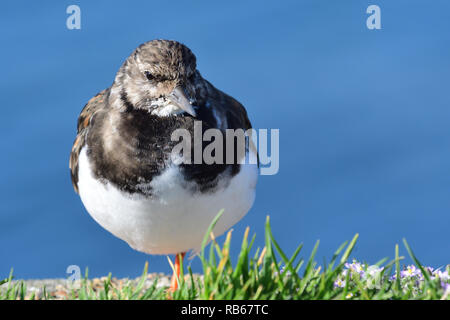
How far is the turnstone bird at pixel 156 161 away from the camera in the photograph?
488cm

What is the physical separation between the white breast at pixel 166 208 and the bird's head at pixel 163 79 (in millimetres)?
545

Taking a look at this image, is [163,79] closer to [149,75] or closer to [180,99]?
[149,75]

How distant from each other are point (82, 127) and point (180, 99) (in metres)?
1.54

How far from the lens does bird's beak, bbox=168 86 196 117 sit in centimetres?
481

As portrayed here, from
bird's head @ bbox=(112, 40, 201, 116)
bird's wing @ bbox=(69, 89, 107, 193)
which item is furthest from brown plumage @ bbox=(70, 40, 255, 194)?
bird's wing @ bbox=(69, 89, 107, 193)

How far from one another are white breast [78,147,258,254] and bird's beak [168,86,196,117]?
50cm

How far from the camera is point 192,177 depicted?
490cm

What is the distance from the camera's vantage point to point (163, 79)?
4.95 meters

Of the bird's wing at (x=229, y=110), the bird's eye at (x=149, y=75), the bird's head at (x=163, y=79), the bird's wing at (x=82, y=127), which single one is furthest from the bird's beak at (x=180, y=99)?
the bird's wing at (x=82, y=127)

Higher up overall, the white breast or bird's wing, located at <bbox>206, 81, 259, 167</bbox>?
bird's wing, located at <bbox>206, 81, 259, 167</bbox>

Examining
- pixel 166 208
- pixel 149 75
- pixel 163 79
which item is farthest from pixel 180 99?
pixel 166 208

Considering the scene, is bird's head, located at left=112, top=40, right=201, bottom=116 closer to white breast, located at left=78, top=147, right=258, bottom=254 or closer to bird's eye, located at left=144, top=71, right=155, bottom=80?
bird's eye, located at left=144, top=71, right=155, bottom=80
